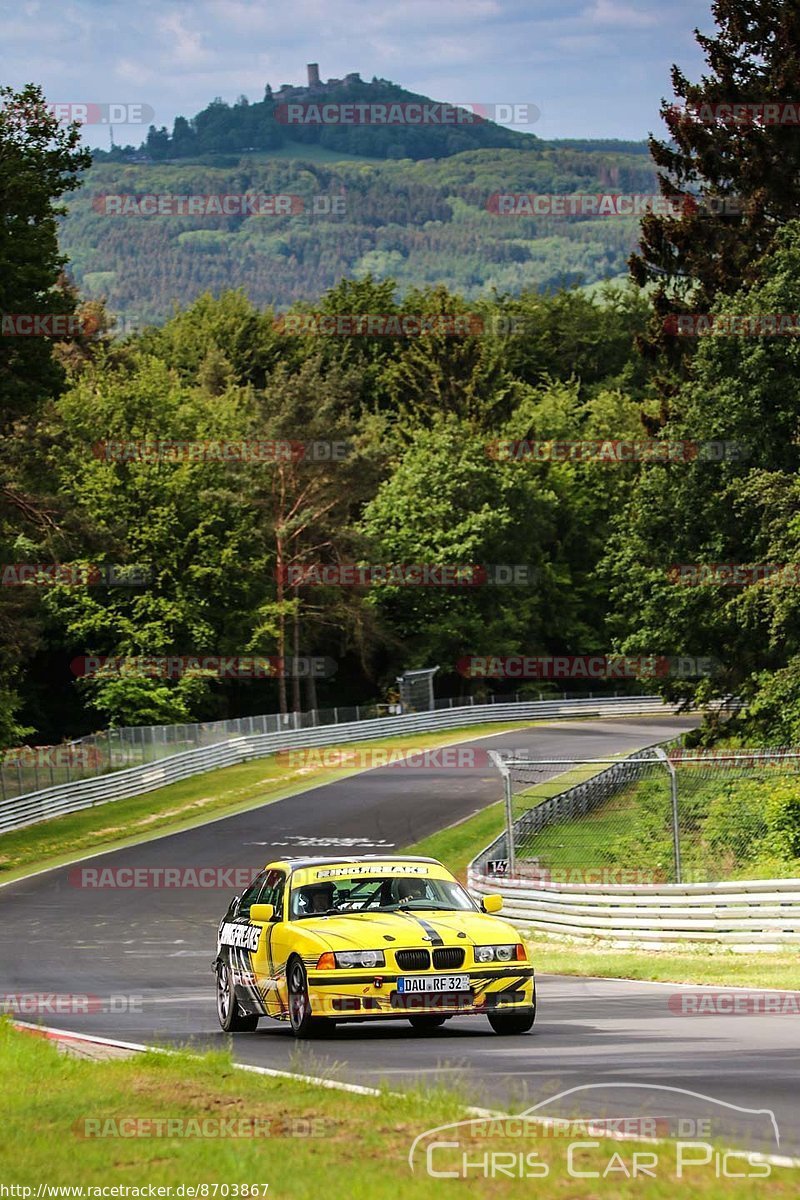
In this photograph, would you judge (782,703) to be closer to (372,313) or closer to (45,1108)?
(45,1108)

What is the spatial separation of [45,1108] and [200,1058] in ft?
6.26

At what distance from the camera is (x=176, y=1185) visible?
21.7ft

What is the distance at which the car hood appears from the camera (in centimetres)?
1283

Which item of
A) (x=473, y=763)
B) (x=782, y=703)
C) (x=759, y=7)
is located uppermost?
(x=759, y=7)

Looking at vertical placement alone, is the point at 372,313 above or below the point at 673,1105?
above

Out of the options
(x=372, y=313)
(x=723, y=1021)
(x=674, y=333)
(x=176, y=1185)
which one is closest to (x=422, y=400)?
(x=372, y=313)

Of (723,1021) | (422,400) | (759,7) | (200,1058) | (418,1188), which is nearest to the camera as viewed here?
(418,1188)

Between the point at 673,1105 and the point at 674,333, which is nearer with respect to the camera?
the point at 673,1105

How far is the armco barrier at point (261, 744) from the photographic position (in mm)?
50375

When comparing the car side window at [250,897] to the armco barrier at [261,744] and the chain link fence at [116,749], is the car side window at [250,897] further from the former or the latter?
the chain link fence at [116,749]

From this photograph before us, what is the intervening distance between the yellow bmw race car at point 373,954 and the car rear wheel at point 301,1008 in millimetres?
11
